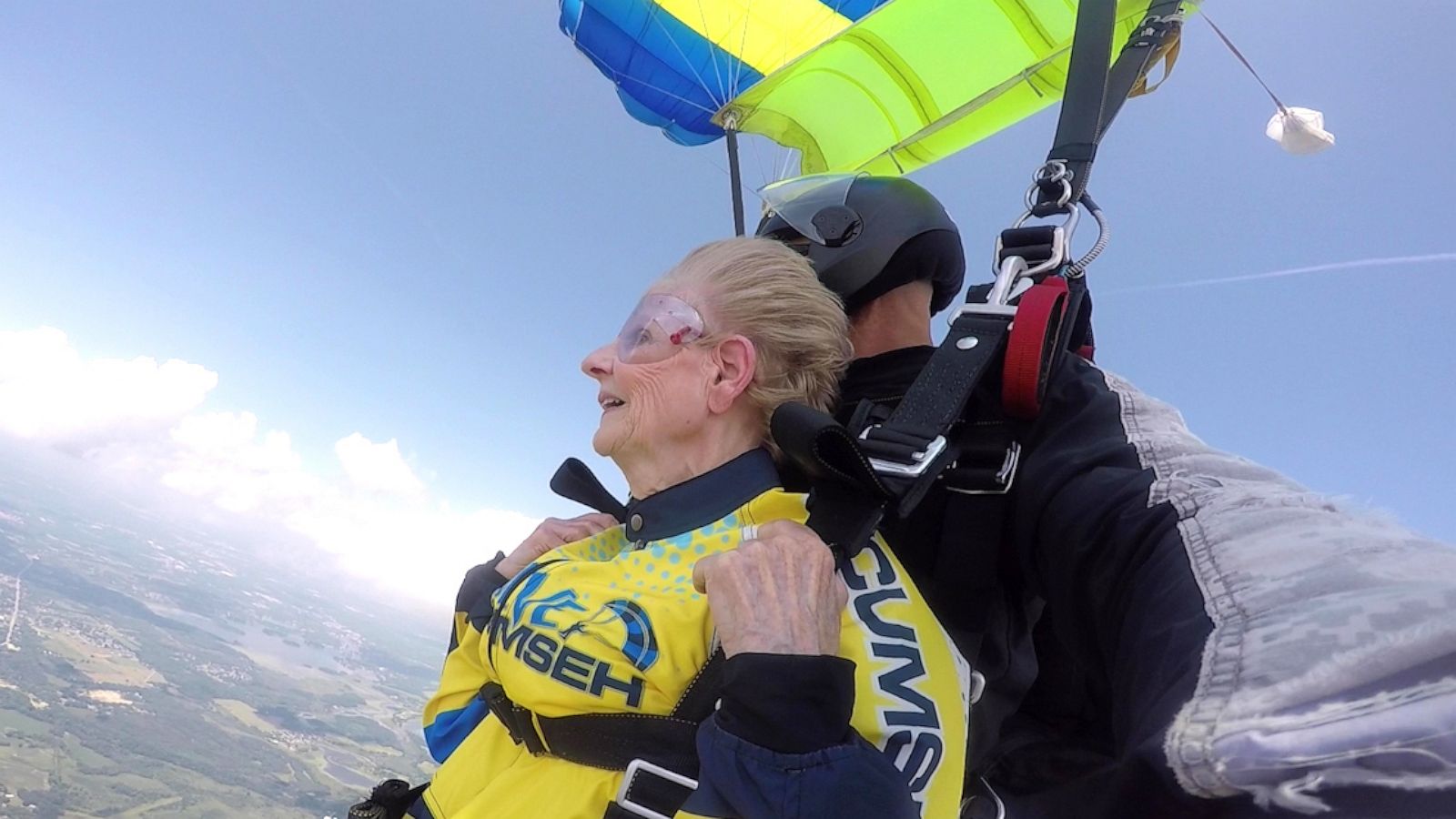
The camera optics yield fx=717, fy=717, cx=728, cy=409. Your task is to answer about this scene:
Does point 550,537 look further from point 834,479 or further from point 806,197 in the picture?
point 806,197

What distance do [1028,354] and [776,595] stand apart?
0.52 m

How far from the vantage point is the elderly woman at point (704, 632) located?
79cm

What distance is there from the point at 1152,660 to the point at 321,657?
378 feet

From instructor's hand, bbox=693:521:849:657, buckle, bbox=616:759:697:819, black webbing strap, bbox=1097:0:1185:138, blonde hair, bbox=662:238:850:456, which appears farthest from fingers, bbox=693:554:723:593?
black webbing strap, bbox=1097:0:1185:138

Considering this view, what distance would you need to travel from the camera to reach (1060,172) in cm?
139

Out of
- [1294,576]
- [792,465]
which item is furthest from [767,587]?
[792,465]

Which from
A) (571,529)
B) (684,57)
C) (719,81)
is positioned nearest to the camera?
(571,529)

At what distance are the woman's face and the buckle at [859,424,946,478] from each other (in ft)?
1.57

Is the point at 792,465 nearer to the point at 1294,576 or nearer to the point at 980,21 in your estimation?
the point at 1294,576

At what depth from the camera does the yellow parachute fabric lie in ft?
16.5

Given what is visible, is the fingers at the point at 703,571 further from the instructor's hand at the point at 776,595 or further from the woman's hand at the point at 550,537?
the woman's hand at the point at 550,537

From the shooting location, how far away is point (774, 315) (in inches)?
58.8

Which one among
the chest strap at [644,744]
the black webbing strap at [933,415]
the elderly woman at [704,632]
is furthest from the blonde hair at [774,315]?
the chest strap at [644,744]

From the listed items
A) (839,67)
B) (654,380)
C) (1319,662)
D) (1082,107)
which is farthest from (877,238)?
(839,67)
